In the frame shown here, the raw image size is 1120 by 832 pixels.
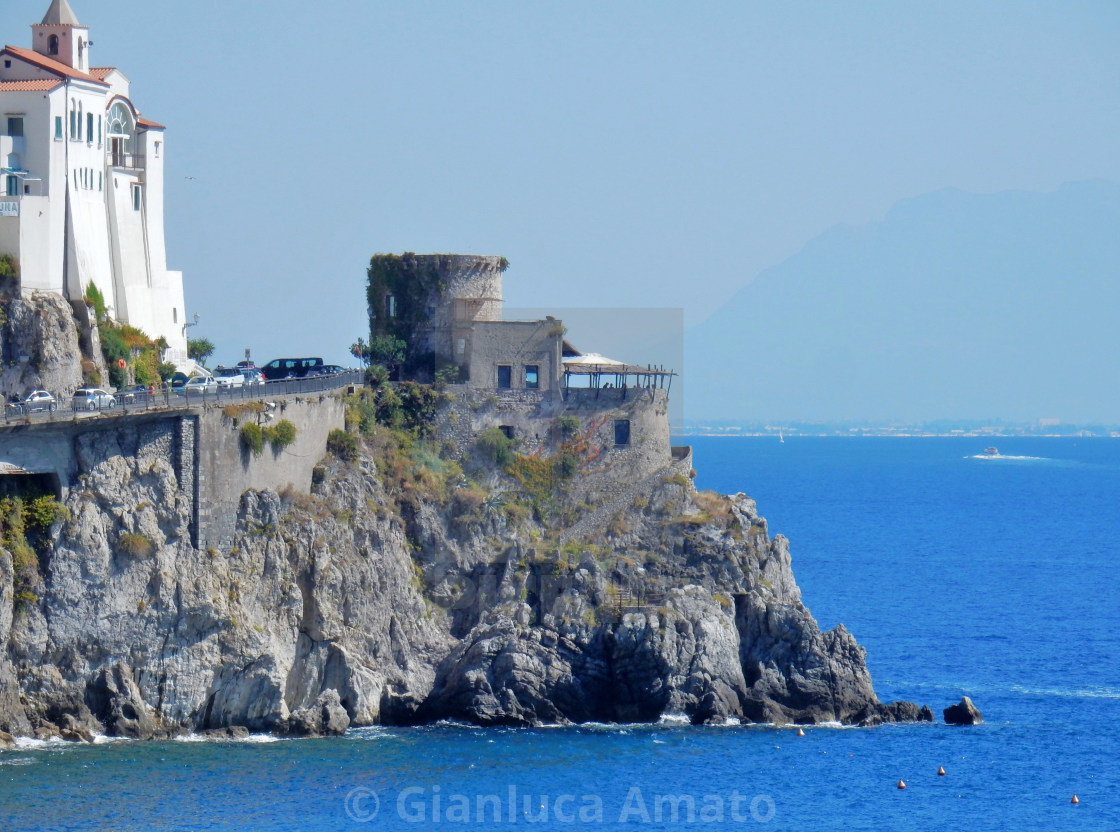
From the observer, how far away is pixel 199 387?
7431 cm

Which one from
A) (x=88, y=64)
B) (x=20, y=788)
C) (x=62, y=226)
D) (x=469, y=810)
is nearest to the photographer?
(x=20, y=788)

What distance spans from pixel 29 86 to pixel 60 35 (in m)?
4.45

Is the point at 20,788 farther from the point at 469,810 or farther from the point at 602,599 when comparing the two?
the point at 602,599

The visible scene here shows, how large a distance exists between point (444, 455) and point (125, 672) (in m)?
20.1

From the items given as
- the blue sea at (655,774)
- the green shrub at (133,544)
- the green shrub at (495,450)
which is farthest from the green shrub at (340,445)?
the green shrub at (133,544)

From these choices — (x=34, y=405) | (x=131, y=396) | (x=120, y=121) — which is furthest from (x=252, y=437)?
(x=120, y=121)

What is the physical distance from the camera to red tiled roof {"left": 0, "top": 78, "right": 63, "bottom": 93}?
249ft

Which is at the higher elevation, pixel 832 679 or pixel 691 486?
pixel 691 486

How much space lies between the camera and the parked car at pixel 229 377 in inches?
2985

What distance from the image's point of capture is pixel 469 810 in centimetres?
6462

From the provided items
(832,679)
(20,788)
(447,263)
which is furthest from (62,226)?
(832,679)

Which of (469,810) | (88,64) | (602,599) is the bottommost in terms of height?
(469,810)

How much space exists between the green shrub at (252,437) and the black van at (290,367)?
1276 cm

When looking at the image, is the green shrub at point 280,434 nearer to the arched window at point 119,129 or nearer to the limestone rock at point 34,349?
the limestone rock at point 34,349
